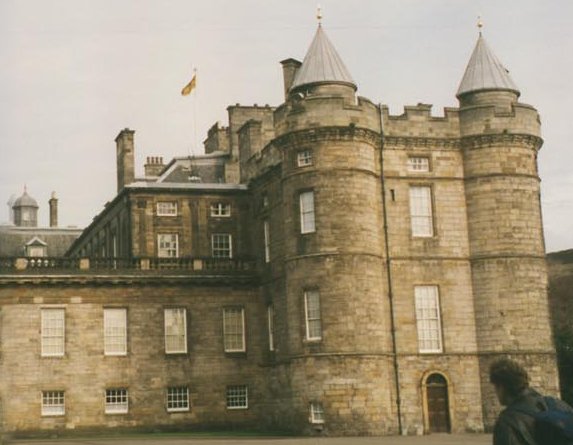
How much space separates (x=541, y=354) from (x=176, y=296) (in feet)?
53.6

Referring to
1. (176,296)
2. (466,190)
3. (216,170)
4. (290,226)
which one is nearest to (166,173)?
(216,170)

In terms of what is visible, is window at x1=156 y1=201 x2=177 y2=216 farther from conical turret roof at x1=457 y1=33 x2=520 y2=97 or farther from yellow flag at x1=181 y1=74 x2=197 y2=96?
conical turret roof at x1=457 y1=33 x2=520 y2=97

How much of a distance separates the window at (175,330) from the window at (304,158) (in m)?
9.47

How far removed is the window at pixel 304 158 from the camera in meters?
40.9

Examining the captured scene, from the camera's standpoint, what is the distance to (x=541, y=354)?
4131cm

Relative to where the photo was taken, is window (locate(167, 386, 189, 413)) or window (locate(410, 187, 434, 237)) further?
window (locate(167, 386, 189, 413))

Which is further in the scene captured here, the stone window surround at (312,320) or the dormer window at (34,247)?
the dormer window at (34,247)

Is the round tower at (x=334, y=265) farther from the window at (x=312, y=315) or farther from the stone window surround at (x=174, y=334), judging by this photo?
the stone window surround at (x=174, y=334)

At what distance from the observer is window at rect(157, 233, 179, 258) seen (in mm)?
48812

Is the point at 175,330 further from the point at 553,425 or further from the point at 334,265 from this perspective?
the point at 553,425

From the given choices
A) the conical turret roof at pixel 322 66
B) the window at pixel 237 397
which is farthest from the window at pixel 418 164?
the window at pixel 237 397

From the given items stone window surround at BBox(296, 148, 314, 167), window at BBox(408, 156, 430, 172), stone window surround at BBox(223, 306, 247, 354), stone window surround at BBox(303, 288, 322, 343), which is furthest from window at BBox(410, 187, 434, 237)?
stone window surround at BBox(223, 306, 247, 354)

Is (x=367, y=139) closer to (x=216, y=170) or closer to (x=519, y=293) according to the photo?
(x=519, y=293)

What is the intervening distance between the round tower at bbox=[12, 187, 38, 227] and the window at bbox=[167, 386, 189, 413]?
55.6 metres
